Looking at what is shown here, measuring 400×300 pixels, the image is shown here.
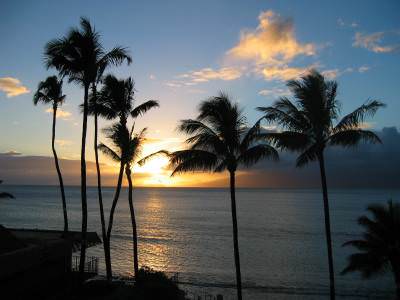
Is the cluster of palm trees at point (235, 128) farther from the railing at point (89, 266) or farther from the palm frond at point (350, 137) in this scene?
the railing at point (89, 266)

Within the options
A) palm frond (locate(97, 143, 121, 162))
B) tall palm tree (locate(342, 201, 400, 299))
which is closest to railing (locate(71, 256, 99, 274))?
palm frond (locate(97, 143, 121, 162))

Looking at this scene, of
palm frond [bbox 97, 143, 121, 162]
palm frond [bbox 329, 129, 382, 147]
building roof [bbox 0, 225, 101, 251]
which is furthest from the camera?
palm frond [bbox 97, 143, 121, 162]

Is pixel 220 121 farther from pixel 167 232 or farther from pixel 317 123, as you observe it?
pixel 167 232

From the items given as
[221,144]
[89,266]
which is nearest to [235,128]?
[221,144]

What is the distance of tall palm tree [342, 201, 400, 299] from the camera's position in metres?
16.0

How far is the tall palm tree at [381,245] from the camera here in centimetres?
1600

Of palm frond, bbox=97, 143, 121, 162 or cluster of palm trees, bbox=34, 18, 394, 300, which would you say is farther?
palm frond, bbox=97, 143, 121, 162

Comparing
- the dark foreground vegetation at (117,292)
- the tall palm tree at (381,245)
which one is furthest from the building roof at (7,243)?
the tall palm tree at (381,245)

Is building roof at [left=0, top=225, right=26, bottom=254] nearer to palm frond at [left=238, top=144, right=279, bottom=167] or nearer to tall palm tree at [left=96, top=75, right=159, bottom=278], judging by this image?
→ tall palm tree at [left=96, top=75, right=159, bottom=278]

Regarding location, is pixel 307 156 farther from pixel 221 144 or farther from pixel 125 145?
pixel 125 145

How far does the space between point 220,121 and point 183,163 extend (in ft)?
8.49

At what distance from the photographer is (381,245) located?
16328 mm

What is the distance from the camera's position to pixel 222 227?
8394cm

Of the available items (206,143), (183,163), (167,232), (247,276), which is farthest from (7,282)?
(167,232)
